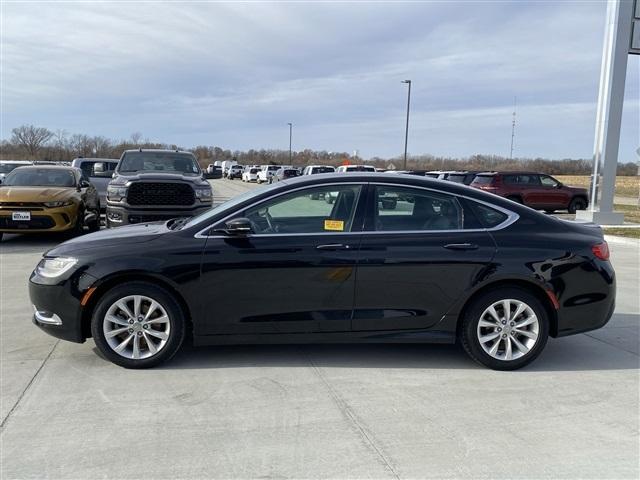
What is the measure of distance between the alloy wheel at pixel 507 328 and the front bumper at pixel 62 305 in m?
3.32

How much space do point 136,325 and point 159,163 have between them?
7502 mm

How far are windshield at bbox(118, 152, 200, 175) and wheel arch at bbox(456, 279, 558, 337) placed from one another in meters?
7.77

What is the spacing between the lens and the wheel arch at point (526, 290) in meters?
4.59

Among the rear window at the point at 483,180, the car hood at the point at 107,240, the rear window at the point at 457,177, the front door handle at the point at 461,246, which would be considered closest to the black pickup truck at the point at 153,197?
the car hood at the point at 107,240

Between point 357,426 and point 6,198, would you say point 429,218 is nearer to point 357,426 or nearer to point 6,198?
point 357,426

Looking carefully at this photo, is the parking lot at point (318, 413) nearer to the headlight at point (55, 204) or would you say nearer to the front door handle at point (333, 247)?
the front door handle at point (333, 247)

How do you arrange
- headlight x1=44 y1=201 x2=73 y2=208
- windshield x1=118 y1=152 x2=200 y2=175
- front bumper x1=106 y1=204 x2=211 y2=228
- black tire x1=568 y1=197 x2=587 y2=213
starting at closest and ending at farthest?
front bumper x1=106 y1=204 x2=211 y2=228, headlight x1=44 y1=201 x2=73 y2=208, windshield x1=118 y1=152 x2=200 y2=175, black tire x1=568 y1=197 x2=587 y2=213

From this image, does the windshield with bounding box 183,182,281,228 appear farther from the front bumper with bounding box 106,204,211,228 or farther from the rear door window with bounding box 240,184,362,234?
the front bumper with bounding box 106,204,211,228

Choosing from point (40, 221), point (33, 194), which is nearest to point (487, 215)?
point (40, 221)

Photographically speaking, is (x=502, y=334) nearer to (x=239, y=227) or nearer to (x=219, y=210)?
(x=239, y=227)

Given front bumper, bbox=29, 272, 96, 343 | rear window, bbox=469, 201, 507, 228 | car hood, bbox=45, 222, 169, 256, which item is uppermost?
rear window, bbox=469, 201, 507, 228

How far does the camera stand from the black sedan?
14.4 ft

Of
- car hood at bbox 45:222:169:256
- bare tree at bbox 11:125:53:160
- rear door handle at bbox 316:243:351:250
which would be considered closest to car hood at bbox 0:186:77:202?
car hood at bbox 45:222:169:256

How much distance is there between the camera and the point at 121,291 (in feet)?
14.4
